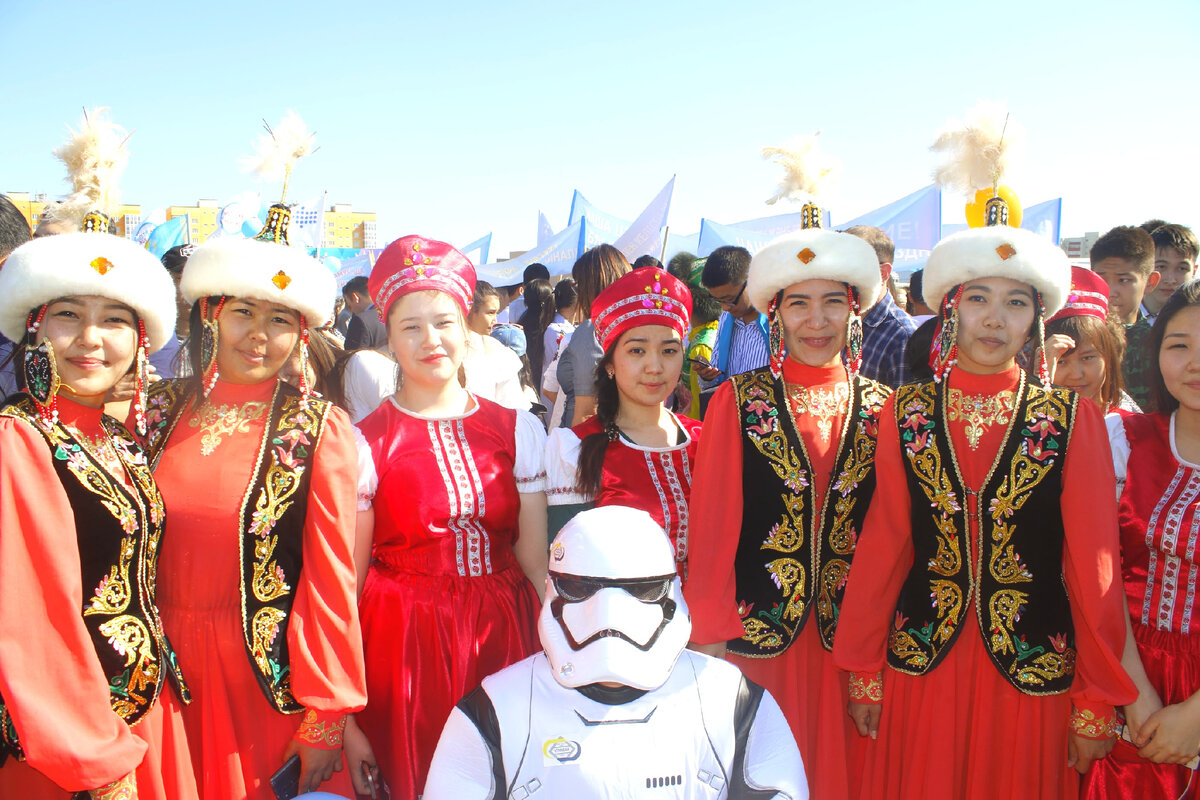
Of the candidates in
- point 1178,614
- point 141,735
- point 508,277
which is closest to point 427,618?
point 141,735

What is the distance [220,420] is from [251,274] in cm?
44

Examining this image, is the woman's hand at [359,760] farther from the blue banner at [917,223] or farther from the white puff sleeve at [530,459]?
the blue banner at [917,223]

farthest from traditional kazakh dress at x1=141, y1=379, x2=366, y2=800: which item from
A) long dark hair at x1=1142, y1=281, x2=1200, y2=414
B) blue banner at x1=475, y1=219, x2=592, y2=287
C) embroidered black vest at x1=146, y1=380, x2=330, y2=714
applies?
blue banner at x1=475, y1=219, x2=592, y2=287

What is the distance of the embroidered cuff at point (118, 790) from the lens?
2.02 meters

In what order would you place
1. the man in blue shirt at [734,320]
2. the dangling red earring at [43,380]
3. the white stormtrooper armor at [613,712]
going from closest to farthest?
the white stormtrooper armor at [613,712]
the dangling red earring at [43,380]
the man in blue shirt at [734,320]

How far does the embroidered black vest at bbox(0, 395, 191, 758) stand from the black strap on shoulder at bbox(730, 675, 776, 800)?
1.44m

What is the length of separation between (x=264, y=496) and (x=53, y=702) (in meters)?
0.67

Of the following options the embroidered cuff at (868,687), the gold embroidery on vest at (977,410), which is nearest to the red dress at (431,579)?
the embroidered cuff at (868,687)

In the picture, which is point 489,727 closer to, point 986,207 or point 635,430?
point 635,430

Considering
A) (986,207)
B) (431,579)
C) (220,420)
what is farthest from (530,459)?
(986,207)

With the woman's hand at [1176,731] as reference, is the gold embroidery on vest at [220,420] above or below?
above

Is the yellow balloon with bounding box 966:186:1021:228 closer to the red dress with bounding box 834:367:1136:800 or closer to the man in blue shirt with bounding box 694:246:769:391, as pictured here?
the red dress with bounding box 834:367:1136:800

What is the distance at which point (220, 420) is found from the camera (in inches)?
96.3

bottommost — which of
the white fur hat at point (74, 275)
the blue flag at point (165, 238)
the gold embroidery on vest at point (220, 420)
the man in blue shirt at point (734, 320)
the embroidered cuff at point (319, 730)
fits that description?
the embroidered cuff at point (319, 730)
